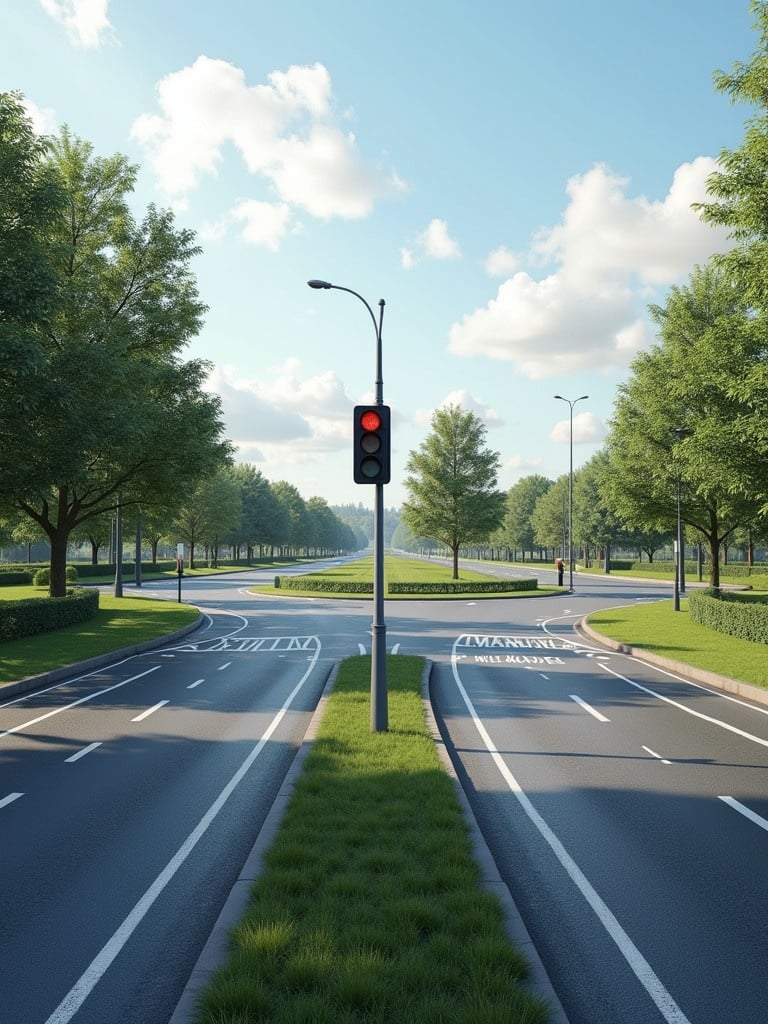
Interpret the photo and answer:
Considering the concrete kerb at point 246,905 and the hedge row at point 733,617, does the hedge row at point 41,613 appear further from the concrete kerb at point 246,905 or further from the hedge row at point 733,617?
the hedge row at point 733,617

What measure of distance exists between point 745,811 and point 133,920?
19.4 ft

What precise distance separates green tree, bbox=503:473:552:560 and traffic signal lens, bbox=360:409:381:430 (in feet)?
313

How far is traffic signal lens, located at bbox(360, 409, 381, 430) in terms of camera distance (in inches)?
A: 368

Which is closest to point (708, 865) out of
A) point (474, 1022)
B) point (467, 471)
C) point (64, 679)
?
point (474, 1022)

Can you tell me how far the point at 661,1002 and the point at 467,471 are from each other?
4616cm

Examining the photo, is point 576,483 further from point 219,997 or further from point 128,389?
point 219,997

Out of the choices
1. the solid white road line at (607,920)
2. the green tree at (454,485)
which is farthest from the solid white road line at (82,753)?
the green tree at (454,485)

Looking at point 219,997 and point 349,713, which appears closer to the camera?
point 219,997

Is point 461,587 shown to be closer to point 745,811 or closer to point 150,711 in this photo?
point 150,711

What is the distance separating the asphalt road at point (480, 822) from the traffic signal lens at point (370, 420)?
14.5ft

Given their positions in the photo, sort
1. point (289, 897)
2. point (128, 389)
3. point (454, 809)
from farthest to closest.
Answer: point (128, 389) → point (454, 809) → point (289, 897)

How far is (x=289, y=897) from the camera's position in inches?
193

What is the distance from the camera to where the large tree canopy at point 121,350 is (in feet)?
69.2

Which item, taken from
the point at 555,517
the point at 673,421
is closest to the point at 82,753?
the point at 673,421
